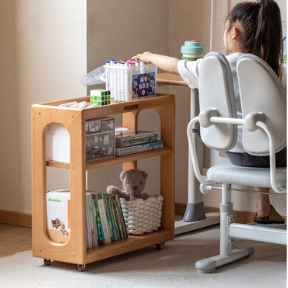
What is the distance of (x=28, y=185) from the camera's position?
3.31 metres

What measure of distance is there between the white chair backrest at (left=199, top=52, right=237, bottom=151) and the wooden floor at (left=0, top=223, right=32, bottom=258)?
1066mm

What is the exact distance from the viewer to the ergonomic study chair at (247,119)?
2213 millimetres

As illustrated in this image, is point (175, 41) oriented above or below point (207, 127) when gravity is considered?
above

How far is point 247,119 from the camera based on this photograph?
Result: 221 centimetres

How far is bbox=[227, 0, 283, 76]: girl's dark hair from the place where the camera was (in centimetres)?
245

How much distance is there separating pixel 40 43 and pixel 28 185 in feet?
2.27

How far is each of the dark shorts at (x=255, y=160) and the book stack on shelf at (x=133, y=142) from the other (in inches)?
17.6

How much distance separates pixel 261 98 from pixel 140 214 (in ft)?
2.81

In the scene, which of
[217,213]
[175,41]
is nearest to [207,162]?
[217,213]

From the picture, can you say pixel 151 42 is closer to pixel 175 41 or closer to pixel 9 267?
pixel 175 41

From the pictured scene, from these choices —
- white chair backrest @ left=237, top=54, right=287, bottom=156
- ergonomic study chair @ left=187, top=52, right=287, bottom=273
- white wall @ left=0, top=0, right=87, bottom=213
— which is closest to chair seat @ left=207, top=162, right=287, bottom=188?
ergonomic study chair @ left=187, top=52, right=287, bottom=273

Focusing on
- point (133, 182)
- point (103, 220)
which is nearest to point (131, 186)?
point (133, 182)

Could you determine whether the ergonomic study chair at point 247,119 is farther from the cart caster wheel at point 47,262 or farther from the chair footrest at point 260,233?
the cart caster wheel at point 47,262

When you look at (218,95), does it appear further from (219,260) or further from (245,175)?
(219,260)
